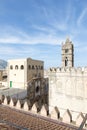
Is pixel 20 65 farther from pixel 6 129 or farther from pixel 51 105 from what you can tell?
pixel 6 129

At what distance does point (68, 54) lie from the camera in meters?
40.4

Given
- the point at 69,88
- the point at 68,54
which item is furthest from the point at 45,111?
the point at 68,54

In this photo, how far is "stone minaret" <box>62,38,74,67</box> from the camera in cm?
3978

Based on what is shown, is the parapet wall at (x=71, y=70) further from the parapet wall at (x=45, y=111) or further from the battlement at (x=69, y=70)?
the parapet wall at (x=45, y=111)

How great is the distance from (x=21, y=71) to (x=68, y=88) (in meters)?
25.6

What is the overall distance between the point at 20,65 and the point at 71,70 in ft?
86.4

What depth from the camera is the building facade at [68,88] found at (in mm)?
21625

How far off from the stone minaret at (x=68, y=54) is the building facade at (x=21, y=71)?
11053mm

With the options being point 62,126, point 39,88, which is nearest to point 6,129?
point 62,126

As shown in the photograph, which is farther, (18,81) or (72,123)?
(18,81)

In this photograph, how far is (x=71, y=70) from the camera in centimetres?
2295

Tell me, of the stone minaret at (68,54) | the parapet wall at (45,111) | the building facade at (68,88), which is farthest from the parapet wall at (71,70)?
the stone minaret at (68,54)

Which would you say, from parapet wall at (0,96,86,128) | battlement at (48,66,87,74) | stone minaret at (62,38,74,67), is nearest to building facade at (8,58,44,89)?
stone minaret at (62,38,74,67)

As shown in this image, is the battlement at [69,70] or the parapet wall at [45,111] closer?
the parapet wall at [45,111]
